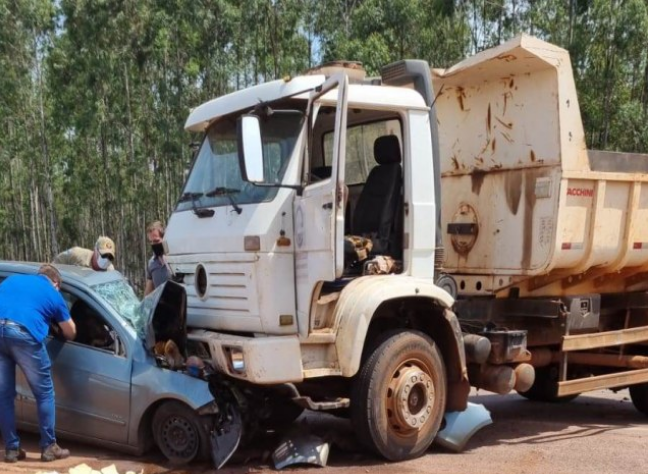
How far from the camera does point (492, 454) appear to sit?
609cm

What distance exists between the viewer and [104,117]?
2988 centimetres

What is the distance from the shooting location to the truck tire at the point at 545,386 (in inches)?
273

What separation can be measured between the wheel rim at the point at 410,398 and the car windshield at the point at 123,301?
2.08 metres

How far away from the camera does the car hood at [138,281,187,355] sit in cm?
566

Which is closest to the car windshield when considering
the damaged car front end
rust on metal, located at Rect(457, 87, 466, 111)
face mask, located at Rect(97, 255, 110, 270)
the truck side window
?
the damaged car front end

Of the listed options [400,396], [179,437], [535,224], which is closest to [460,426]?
[400,396]

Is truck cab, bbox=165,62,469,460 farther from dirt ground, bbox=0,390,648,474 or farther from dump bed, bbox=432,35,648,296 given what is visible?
dump bed, bbox=432,35,648,296

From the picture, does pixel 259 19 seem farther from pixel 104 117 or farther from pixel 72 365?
pixel 72 365

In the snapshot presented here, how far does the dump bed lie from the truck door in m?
2.03

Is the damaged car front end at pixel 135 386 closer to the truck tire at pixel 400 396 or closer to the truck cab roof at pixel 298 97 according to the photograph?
the truck tire at pixel 400 396

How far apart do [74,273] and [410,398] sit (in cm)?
310

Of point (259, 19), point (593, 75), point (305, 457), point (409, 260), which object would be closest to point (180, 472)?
point (305, 457)

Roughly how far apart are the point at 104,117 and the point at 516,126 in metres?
25.9

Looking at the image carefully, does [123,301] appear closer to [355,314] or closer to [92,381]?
[92,381]
